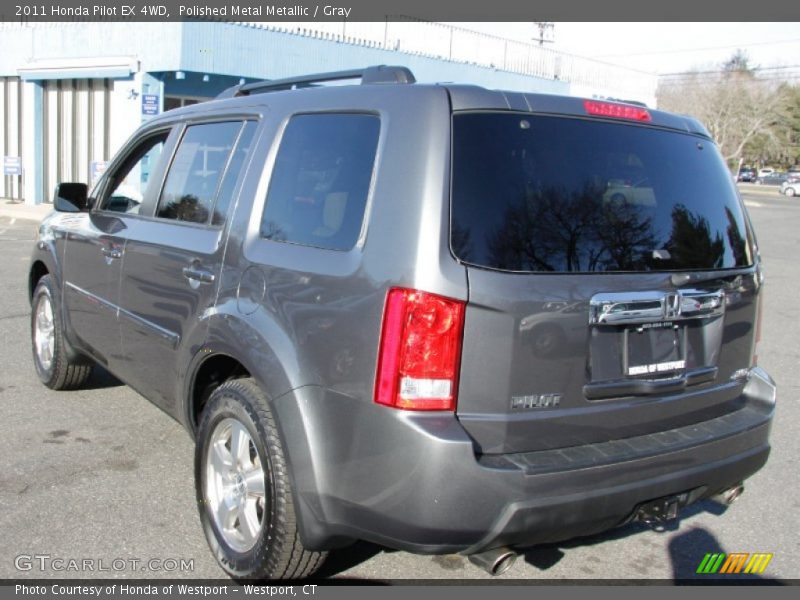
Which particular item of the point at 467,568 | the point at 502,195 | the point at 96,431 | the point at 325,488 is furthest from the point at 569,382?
the point at 96,431

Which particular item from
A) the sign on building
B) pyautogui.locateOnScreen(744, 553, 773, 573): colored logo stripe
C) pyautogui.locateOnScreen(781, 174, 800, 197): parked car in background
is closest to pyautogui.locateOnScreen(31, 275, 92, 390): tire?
pyautogui.locateOnScreen(744, 553, 773, 573): colored logo stripe

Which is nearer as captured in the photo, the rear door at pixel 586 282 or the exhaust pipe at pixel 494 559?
the rear door at pixel 586 282

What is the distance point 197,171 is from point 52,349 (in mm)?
2359

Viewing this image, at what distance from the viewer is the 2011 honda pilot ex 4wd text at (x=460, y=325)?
2.66 metres

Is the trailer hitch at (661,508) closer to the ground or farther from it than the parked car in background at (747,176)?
closer to the ground

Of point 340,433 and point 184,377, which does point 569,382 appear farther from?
point 184,377

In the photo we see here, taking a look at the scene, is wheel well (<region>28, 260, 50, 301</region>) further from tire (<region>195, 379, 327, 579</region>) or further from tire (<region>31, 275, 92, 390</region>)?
tire (<region>195, 379, 327, 579</region>)

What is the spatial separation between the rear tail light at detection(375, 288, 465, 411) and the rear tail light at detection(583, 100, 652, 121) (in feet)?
3.30

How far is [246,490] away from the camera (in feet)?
10.9

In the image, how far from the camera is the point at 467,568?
3.60 metres

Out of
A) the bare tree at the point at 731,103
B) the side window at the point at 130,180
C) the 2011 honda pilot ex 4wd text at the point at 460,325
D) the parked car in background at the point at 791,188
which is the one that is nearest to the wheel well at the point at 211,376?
the 2011 honda pilot ex 4wd text at the point at 460,325

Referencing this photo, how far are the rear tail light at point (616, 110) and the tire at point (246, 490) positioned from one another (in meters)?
1.63

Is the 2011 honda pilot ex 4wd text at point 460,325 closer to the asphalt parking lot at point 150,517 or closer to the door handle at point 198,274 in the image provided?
the door handle at point 198,274

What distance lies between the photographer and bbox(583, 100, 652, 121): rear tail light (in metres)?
3.09
